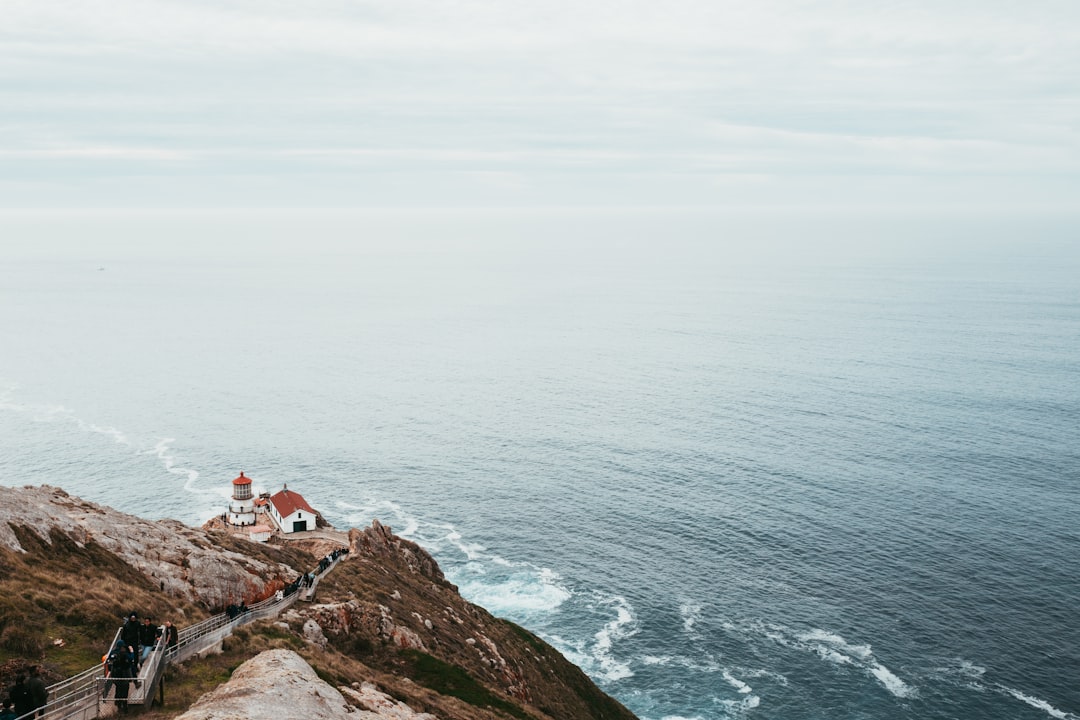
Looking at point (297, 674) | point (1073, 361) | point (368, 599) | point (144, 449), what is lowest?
point (144, 449)

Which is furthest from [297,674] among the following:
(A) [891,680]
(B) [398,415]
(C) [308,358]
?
(C) [308,358]

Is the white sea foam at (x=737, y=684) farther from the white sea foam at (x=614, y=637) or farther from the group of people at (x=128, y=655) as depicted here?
the group of people at (x=128, y=655)

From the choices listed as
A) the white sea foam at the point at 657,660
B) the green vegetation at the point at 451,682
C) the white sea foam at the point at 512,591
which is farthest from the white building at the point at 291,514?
the green vegetation at the point at 451,682

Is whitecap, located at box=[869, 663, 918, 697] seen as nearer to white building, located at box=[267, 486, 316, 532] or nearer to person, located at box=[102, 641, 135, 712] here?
white building, located at box=[267, 486, 316, 532]

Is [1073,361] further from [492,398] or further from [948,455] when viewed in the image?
[492,398]

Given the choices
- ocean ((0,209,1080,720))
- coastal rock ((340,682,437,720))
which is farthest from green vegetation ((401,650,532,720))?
ocean ((0,209,1080,720))

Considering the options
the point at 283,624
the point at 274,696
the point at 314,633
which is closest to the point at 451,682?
the point at 314,633

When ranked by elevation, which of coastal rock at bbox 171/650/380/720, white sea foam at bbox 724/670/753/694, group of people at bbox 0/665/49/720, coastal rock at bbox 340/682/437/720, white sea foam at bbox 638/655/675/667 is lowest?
white sea foam at bbox 638/655/675/667
